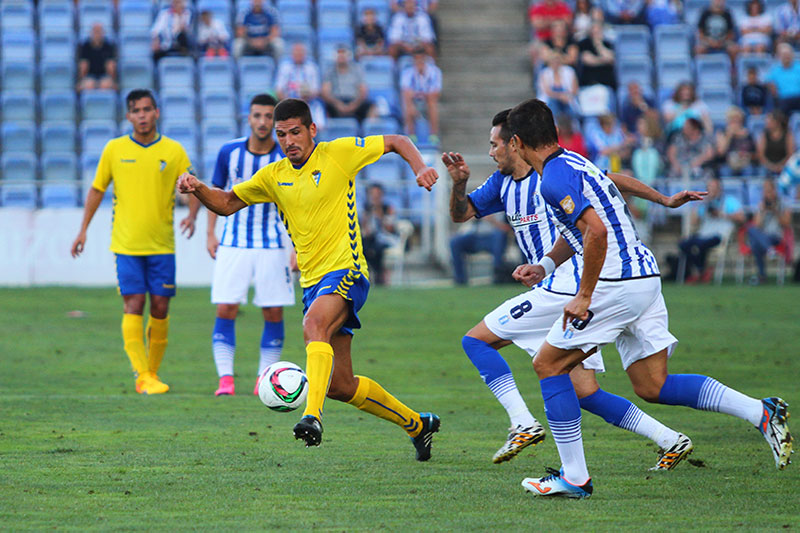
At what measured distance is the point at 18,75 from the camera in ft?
65.5

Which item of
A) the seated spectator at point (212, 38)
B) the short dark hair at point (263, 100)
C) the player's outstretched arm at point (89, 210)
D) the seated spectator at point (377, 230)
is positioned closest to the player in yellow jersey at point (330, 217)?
the short dark hair at point (263, 100)

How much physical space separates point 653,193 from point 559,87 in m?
13.2

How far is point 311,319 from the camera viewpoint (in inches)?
241

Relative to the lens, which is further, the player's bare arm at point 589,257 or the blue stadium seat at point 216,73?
the blue stadium seat at point 216,73

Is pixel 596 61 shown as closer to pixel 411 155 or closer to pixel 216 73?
pixel 216 73

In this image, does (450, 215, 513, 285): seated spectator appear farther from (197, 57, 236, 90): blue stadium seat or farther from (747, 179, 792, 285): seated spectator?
(197, 57, 236, 90): blue stadium seat

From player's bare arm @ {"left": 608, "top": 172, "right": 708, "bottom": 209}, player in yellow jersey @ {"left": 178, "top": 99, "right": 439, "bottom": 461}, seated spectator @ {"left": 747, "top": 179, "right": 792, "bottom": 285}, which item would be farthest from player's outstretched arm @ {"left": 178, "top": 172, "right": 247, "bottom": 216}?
seated spectator @ {"left": 747, "top": 179, "right": 792, "bottom": 285}

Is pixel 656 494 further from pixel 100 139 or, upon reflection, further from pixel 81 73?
pixel 81 73

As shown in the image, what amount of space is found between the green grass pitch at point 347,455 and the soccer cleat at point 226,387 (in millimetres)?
169

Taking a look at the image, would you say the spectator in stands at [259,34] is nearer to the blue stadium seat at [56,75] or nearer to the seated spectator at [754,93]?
the blue stadium seat at [56,75]

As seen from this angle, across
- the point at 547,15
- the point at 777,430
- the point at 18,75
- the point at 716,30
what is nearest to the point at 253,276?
the point at 777,430

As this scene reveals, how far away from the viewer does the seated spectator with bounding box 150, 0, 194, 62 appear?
19.8 m

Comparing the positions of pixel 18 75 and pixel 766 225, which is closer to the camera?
pixel 766 225

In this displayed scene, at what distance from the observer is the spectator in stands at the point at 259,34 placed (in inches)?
783
